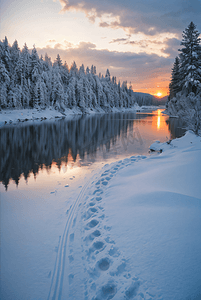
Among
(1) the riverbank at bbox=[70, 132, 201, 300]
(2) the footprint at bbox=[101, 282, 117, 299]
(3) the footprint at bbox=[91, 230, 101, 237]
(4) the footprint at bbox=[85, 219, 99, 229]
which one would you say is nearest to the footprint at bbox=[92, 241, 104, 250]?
(1) the riverbank at bbox=[70, 132, 201, 300]

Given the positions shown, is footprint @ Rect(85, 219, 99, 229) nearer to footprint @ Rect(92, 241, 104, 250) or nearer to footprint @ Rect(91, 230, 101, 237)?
footprint @ Rect(91, 230, 101, 237)

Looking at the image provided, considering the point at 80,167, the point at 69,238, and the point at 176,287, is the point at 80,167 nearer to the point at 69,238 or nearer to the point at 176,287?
the point at 69,238

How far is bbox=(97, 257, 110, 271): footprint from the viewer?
3.41 metres

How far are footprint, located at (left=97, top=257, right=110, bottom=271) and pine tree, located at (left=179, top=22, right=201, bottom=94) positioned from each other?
34201 millimetres

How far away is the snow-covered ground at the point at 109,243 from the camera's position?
9.25 feet

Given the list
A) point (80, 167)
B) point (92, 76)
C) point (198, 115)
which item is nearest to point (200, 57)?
point (198, 115)

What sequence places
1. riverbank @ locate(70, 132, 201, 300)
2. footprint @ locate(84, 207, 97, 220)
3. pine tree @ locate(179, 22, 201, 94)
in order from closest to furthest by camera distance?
riverbank @ locate(70, 132, 201, 300) < footprint @ locate(84, 207, 97, 220) < pine tree @ locate(179, 22, 201, 94)

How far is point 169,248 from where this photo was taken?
3.14 m

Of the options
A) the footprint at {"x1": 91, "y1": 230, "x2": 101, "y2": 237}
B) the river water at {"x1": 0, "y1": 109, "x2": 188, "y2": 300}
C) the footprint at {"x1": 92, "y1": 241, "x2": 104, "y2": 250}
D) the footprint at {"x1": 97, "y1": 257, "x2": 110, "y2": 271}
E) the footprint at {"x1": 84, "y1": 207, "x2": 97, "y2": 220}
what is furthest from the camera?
the footprint at {"x1": 84, "y1": 207, "x2": 97, "y2": 220}

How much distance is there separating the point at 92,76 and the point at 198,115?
268 ft

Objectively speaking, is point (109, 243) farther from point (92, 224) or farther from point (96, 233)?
point (92, 224)

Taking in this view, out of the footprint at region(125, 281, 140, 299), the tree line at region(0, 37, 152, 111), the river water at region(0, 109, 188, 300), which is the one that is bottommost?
the river water at region(0, 109, 188, 300)

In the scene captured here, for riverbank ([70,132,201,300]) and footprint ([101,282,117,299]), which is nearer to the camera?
riverbank ([70,132,201,300])

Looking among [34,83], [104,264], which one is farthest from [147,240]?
[34,83]
